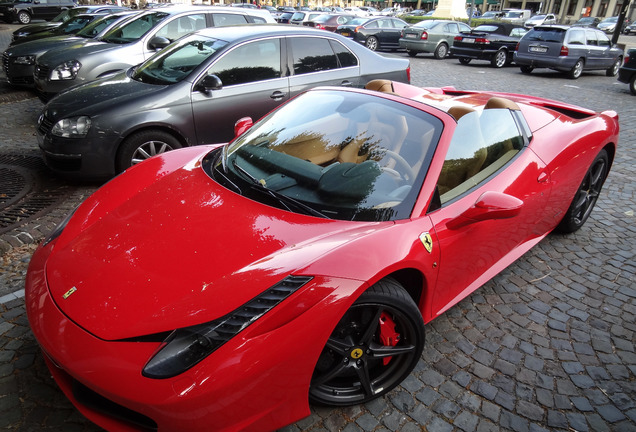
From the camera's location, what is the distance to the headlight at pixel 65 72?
257 inches

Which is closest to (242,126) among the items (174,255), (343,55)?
(174,255)

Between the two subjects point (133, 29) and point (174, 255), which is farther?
point (133, 29)

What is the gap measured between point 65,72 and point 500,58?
46.8 ft

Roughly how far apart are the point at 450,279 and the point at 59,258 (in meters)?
2.03

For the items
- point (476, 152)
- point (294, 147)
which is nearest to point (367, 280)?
point (294, 147)

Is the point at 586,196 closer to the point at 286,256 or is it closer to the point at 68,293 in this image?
the point at 286,256

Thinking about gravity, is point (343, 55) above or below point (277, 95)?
above

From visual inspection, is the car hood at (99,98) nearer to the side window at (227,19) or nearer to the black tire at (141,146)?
the black tire at (141,146)

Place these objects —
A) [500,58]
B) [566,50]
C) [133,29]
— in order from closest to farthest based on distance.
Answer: [133,29] → [566,50] → [500,58]

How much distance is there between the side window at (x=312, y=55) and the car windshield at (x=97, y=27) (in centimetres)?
528

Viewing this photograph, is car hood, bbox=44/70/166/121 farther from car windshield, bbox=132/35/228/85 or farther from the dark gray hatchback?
the dark gray hatchback

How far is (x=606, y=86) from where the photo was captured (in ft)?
40.9

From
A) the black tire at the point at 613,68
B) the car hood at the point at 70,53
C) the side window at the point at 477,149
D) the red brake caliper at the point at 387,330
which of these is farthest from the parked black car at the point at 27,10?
the red brake caliper at the point at 387,330

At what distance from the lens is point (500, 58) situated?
1581cm
